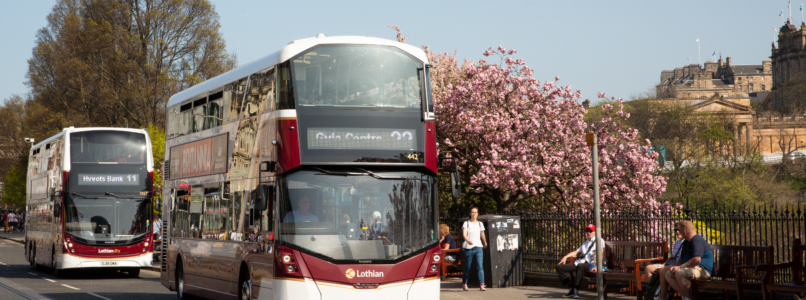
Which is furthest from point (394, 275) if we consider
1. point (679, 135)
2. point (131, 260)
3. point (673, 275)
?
point (679, 135)

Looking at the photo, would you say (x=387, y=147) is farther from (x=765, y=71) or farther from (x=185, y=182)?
(x=765, y=71)

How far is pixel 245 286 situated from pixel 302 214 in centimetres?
219

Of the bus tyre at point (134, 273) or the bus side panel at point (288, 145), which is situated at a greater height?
the bus side panel at point (288, 145)

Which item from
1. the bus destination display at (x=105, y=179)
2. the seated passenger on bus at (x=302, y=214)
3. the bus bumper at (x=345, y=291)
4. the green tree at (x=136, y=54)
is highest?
the green tree at (x=136, y=54)

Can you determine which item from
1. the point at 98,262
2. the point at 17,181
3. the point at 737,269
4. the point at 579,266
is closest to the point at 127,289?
the point at 98,262

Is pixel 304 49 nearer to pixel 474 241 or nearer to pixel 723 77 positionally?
pixel 474 241

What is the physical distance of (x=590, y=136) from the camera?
1033 centimetres

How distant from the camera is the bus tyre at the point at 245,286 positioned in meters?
11.5

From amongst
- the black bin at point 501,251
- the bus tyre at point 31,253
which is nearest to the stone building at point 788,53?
the bus tyre at point 31,253

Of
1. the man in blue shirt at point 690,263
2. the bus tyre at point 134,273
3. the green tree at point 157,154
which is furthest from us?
the green tree at point 157,154

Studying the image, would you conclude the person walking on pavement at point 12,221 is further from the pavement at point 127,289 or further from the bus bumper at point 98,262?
the bus bumper at point 98,262

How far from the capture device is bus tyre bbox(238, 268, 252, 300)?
1155 cm

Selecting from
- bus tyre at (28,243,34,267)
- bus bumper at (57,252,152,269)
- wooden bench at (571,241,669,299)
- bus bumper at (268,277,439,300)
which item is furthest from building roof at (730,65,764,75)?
bus bumper at (268,277,439,300)

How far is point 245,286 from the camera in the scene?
1179 cm
